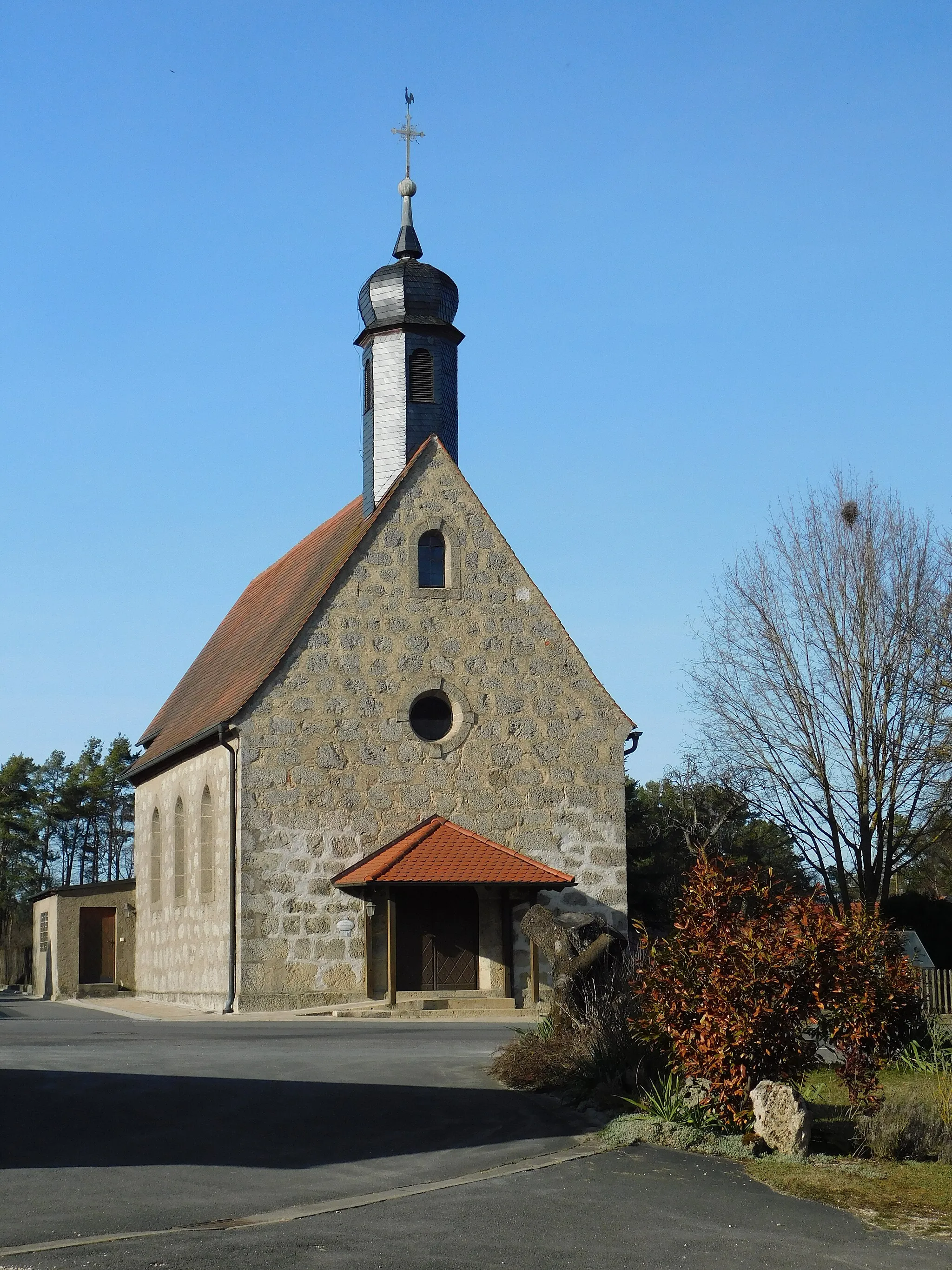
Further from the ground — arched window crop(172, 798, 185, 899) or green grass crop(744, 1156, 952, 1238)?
arched window crop(172, 798, 185, 899)

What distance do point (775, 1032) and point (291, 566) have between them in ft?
79.2

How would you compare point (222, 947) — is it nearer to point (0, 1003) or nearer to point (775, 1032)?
point (0, 1003)

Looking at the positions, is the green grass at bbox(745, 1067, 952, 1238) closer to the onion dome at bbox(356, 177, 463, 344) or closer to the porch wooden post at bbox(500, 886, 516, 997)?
the porch wooden post at bbox(500, 886, 516, 997)

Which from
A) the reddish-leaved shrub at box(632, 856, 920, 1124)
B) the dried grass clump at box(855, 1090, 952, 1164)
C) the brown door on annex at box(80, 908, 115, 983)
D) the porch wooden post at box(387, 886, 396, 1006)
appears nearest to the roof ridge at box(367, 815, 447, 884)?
the porch wooden post at box(387, 886, 396, 1006)

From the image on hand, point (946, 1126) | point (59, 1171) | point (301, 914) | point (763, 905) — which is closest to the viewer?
point (59, 1171)

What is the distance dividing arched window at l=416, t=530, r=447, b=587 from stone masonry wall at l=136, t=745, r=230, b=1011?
4844mm

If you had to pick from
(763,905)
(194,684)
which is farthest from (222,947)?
(763,905)

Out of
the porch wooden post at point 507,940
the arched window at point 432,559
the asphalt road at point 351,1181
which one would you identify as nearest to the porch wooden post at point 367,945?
the porch wooden post at point 507,940

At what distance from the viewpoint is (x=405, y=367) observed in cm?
2916

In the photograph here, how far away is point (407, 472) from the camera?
90.7 ft

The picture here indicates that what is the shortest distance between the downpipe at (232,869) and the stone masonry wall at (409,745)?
0.22m

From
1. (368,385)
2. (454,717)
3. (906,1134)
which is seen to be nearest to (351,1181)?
(906,1134)

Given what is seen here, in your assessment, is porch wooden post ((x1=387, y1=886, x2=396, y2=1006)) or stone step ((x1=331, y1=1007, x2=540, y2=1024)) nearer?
stone step ((x1=331, y1=1007, x2=540, y2=1024))

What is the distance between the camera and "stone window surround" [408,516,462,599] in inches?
1078
